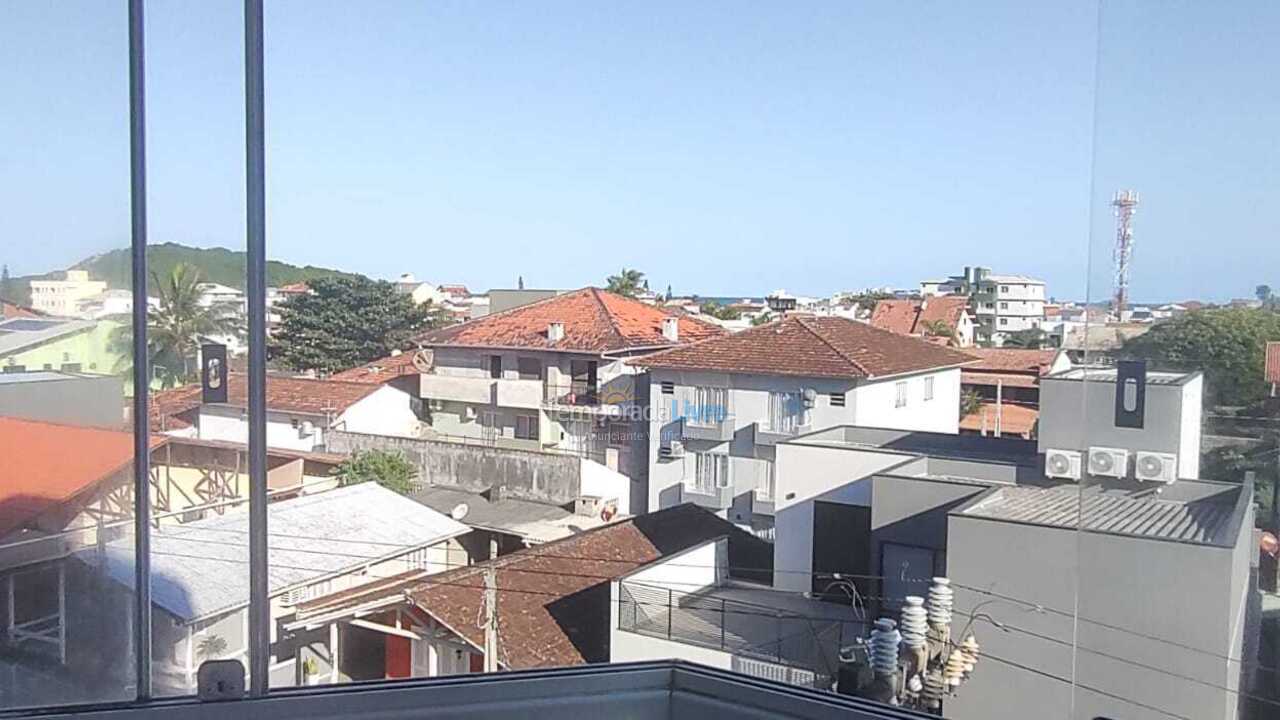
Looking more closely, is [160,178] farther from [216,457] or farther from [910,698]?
[910,698]

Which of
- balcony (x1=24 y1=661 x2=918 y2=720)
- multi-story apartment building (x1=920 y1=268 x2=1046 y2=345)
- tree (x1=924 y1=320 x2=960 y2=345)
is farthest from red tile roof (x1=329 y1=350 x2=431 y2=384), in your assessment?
balcony (x1=24 y1=661 x2=918 y2=720)

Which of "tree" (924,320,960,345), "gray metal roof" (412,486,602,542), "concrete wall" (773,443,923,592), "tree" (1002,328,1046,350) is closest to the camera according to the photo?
"concrete wall" (773,443,923,592)

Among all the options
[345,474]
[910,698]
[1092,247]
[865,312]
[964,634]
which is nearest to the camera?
[1092,247]

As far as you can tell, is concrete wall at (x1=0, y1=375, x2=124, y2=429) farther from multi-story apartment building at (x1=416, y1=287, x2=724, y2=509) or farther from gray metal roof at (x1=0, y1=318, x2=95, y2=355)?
multi-story apartment building at (x1=416, y1=287, x2=724, y2=509)

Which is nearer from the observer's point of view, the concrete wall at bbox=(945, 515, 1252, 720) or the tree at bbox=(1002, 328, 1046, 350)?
the concrete wall at bbox=(945, 515, 1252, 720)

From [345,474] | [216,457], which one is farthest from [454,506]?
[216,457]
